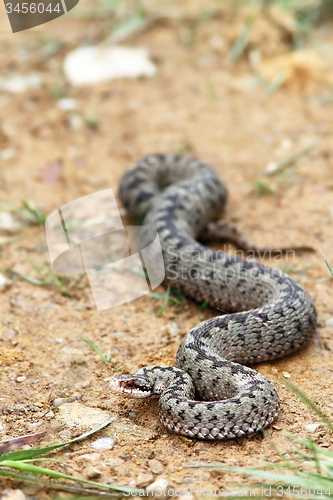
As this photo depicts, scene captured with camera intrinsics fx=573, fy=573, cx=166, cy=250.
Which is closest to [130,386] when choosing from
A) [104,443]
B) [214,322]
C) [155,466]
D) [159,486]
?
[104,443]

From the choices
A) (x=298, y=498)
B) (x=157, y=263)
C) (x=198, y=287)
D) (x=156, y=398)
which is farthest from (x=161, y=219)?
(x=298, y=498)

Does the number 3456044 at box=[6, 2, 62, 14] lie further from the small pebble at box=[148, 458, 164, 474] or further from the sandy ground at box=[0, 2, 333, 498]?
the small pebble at box=[148, 458, 164, 474]

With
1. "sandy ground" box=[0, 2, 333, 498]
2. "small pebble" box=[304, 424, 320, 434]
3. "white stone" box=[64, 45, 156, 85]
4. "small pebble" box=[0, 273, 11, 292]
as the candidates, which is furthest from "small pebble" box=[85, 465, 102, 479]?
"white stone" box=[64, 45, 156, 85]

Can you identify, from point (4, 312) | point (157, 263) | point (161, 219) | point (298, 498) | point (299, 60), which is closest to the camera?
point (298, 498)

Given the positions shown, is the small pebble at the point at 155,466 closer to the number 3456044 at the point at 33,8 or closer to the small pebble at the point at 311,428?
the small pebble at the point at 311,428

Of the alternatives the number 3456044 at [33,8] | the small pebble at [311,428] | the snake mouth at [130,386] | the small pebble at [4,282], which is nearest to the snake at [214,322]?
the snake mouth at [130,386]

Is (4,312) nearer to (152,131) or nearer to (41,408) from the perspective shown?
(41,408)
